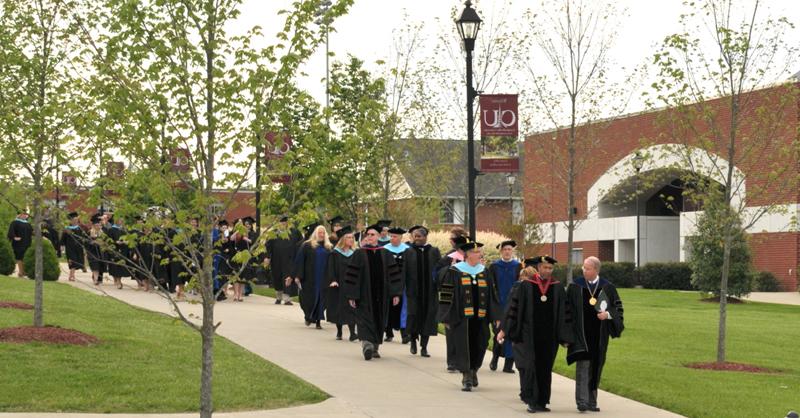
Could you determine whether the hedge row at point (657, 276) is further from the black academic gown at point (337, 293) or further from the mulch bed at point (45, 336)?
the mulch bed at point (45, 336)

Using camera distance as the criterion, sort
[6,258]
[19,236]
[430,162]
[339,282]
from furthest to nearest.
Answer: [430,162] < [19,236] < [6,258] < [339,282]

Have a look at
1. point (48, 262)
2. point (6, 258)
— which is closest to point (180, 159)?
point (48, 262)

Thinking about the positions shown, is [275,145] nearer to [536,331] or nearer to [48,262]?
[536,331]

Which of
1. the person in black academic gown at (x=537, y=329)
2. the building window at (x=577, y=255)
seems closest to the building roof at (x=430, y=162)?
the building window at (x=577, y=255)

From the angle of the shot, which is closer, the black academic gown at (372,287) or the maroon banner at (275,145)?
the maroon banner at (275,145)

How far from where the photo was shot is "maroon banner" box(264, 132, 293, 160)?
9.04m

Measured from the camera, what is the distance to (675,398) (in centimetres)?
1366

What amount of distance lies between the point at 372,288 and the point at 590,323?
16.7 feet

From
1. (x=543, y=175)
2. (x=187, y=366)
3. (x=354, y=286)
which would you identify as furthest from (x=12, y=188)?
(x=543, y=175)

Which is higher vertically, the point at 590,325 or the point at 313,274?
the point at 313,274

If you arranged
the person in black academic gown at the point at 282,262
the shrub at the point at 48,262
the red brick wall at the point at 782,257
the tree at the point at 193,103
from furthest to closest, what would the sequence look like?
the red brick wall at the point at 782,257 < the shrub at the point at 48,262 < the person in black academic gown at the point at 282,262 < the tree at the point at 193,103

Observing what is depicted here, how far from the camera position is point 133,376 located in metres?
12.7

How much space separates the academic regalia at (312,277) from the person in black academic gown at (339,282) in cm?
112

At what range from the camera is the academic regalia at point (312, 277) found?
67.2 ft
